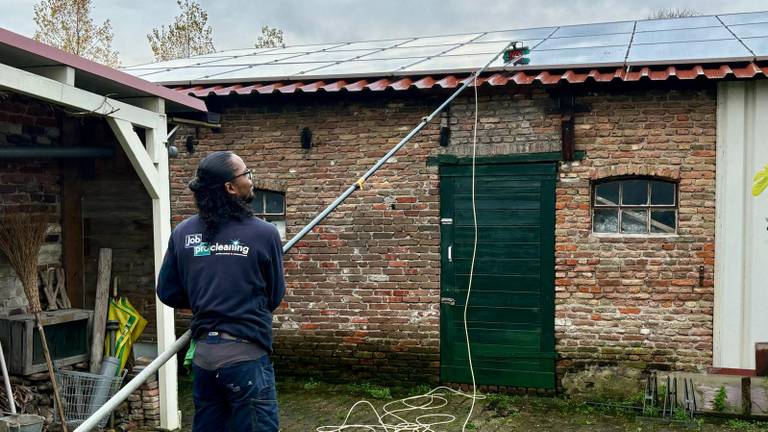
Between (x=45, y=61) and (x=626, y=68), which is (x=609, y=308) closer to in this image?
(x=626, y=68)

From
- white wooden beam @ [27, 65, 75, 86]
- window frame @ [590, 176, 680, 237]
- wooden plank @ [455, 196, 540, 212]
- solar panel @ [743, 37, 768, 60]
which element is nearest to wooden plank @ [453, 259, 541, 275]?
wooden plank @ [455, 196, 540, 212]

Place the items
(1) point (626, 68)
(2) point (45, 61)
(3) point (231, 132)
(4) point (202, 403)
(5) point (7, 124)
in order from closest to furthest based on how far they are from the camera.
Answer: (4) point (202, 403) → (2) point (45, 61) → (5) point (7, 124) → (1) point (626, 68) → (3) point (231, 132)

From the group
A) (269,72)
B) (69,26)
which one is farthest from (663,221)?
(69,26)

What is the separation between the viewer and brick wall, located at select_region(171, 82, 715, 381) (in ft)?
23.5

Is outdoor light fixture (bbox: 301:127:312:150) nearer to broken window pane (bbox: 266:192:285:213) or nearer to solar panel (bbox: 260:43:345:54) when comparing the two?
broken window pane (bbox: 266:192:285:213)

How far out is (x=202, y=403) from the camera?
11.6ft

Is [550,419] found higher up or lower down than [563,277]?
lower down

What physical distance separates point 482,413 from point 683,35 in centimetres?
502

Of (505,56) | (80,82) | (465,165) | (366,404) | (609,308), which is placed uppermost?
(505,56)

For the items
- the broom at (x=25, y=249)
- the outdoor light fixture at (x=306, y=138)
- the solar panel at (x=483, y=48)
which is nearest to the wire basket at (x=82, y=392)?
the broom at (x=25, y=249)

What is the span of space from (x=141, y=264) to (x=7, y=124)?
2030 mm

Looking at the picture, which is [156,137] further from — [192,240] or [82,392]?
[192,240]

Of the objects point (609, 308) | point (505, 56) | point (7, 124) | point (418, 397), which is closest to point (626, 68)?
point (505, 56)

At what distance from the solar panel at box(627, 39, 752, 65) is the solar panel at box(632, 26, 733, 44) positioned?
1.02 ft
